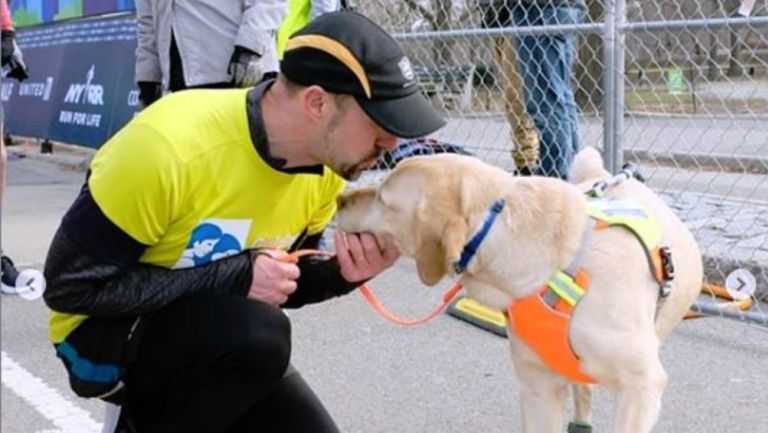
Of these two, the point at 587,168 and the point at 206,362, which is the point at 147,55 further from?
the point at 206,362

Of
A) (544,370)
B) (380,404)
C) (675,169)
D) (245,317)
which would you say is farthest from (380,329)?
(675,169)

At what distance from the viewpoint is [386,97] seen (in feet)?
7.28

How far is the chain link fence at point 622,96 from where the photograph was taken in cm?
477

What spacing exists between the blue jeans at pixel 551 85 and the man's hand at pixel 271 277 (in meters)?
2.86

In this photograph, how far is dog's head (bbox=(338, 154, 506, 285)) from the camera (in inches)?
97.5

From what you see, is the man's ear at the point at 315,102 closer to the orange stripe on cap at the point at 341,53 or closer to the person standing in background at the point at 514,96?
the orange stripe on cap at the point at 341,53

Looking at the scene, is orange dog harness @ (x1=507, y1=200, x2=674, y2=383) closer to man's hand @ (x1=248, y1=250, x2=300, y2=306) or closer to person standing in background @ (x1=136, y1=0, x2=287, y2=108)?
man's hand @ (x1=248, y1=250, x2=300, y2=306)

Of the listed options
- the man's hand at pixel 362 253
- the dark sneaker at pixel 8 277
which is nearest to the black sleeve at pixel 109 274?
the man's hand at pixel 362 253

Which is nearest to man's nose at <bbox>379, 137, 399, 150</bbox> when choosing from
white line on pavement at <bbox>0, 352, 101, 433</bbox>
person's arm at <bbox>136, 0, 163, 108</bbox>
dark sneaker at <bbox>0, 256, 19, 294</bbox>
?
white line on pavement at <bbox>0, 352, 101, 433</bbox>

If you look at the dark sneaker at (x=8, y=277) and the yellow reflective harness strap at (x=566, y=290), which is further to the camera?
the dark sneaker at (x=8, y=277)

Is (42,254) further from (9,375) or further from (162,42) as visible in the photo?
(9,375)

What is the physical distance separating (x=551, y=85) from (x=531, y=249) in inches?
109

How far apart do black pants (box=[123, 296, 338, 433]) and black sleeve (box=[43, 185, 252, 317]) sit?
0.05m

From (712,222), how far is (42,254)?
12.1 ft
